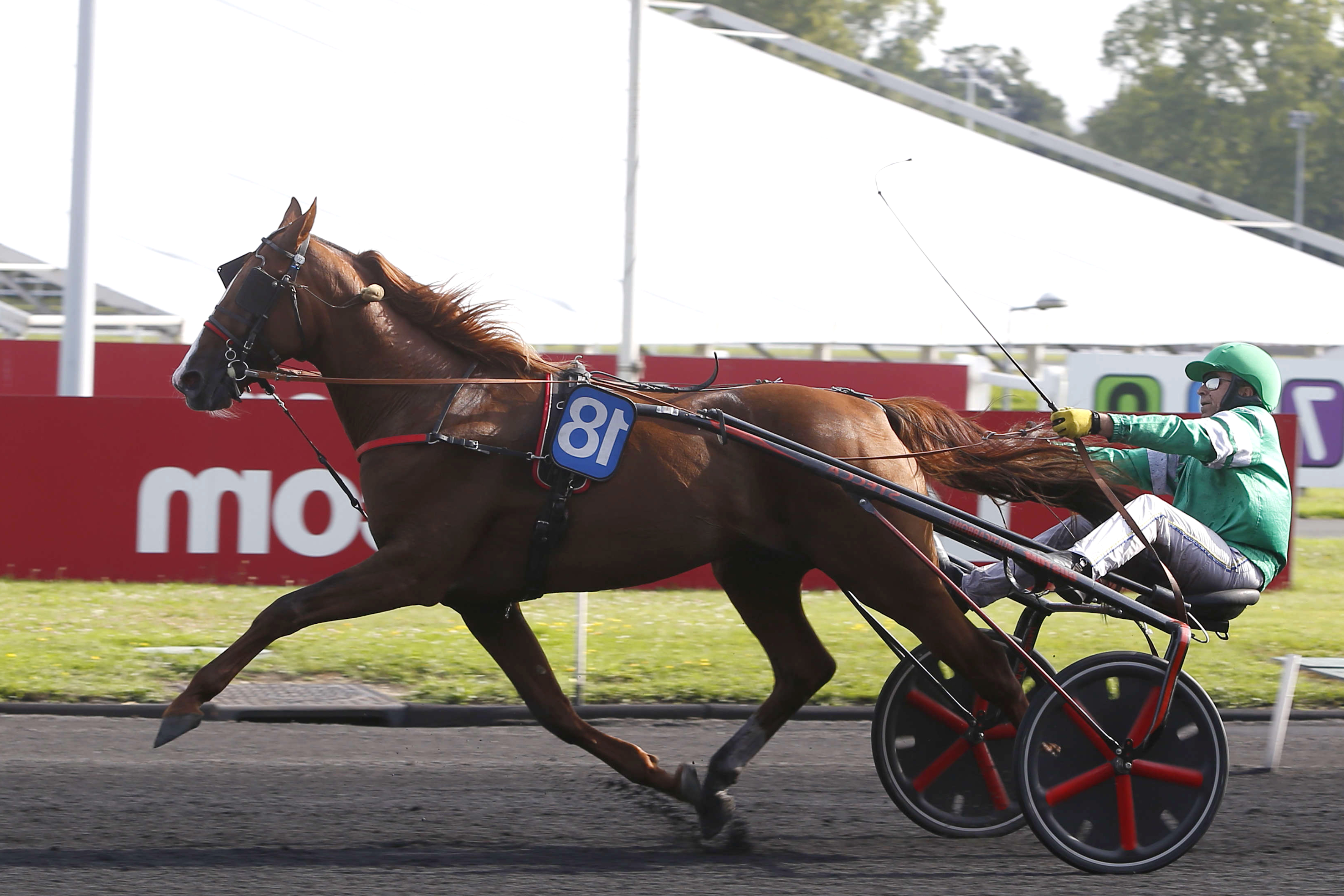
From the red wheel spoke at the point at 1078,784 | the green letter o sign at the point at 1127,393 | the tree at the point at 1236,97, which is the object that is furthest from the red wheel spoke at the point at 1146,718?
the tree at the point at 1236,97

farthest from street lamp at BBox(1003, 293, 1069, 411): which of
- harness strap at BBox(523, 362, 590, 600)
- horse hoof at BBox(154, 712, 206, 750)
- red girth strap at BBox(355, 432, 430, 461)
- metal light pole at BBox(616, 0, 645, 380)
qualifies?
horse hoof at BBox(154, 712, 206, 750)

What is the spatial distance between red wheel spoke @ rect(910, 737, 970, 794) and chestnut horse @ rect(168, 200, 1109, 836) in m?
0.28

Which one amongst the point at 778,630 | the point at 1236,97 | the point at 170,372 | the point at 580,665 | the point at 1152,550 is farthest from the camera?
the point at 1236,97

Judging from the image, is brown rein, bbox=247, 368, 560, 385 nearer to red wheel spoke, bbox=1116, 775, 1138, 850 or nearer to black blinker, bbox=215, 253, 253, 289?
black blinker, bbox=215, 253, 253, 289

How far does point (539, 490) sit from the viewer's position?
459cm

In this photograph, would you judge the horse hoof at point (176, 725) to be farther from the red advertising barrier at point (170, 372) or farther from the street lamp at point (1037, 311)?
the street lamp at point (1037, 311)

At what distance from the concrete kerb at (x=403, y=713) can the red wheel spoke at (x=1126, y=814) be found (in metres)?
2.37

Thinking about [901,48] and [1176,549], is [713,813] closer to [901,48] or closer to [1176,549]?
[1176,549]

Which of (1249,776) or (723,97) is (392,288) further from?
(723,97)

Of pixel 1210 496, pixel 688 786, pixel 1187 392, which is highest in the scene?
pixel 1187 392

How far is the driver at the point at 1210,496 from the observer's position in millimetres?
4371

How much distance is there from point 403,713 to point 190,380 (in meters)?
2.23

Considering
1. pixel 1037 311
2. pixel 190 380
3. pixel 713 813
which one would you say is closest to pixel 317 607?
pixel 190 380

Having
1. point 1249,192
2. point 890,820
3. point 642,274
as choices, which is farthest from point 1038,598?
point 1249,192
